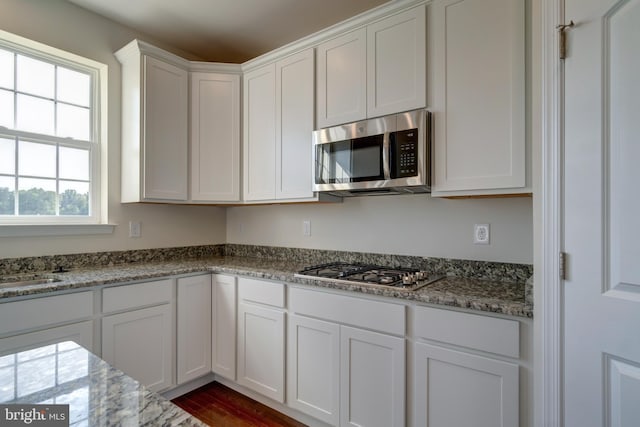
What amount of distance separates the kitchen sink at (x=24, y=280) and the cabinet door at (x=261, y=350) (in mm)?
1091

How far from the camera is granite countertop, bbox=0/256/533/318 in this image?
142 centimetres

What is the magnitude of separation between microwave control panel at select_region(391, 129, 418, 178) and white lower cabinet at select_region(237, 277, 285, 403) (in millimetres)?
960

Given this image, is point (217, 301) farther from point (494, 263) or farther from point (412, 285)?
point (494, 263)

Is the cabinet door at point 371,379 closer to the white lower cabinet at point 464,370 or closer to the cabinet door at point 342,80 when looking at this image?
the white lower cabinet at point 464,370

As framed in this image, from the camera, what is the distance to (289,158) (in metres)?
2.41

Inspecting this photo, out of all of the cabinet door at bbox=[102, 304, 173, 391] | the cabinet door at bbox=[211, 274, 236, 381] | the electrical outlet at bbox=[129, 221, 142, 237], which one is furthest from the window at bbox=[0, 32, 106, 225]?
the cabinet door at bbox=[211, 274, 236, 381]

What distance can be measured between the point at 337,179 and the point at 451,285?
877mm

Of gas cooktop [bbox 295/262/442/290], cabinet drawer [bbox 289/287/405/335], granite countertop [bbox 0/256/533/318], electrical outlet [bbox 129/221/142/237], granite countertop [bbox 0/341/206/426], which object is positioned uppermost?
electrical outlet [bbox 129/221/142/237]

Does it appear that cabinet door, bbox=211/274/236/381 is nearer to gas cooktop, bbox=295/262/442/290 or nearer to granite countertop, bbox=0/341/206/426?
gas cooktop, bbox=295/262/442/290

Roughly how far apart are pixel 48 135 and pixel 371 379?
257 centimetres

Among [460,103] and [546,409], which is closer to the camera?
[546,409]

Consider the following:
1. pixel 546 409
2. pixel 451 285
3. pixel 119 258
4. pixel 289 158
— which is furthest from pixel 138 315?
pixel 546 409

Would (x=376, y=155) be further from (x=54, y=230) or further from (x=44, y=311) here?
(x=54, y=230)

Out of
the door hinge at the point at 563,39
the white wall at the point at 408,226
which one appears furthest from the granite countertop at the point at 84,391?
the white wall at the point at 408,226
